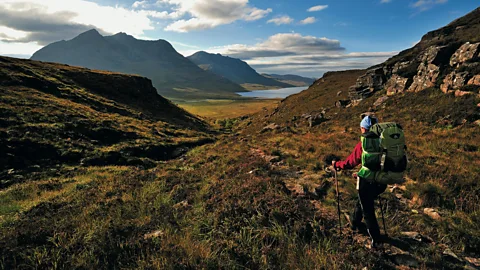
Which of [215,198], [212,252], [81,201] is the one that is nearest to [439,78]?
[215,198]

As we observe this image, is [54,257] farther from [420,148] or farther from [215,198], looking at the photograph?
[420,148]

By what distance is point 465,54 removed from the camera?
23281 millimetres

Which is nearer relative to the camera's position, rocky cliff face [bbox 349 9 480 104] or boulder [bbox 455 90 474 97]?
boulder [bbox 455 90 474 97]

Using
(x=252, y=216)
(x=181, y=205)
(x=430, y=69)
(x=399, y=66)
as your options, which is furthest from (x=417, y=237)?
(x=399, y=66)

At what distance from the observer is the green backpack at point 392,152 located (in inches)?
181

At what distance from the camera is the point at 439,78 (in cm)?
2423

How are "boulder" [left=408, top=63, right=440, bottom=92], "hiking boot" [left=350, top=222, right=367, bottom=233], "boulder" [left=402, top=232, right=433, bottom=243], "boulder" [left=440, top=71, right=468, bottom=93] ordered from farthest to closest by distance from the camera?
"boulder" [left=408, top=63, right=440, bottom=92]
"boulder" [left=440, top=71, right=468, bottom=93]
"hiking boot" [left=350, top=222, right=367, bottom=233]
"boulder" [left=402, top=232, right=433, bottom=243]

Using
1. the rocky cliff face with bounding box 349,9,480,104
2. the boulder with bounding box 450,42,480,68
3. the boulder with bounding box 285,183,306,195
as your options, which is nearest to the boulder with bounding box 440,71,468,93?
the rocky cliff face with bounding box 349,9,480,104

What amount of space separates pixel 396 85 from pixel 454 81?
31.4 feet

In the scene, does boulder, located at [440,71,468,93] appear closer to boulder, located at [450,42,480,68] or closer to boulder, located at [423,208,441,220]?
boulder, located at [450,42,480,68]

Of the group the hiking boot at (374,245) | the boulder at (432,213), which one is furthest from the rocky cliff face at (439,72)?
the hiking boot at (374,245)

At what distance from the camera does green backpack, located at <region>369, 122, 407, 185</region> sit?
4.59 m

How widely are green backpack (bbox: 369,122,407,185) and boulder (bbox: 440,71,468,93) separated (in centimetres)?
2347

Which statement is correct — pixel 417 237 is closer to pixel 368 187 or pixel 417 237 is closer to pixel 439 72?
pixel 368 187
